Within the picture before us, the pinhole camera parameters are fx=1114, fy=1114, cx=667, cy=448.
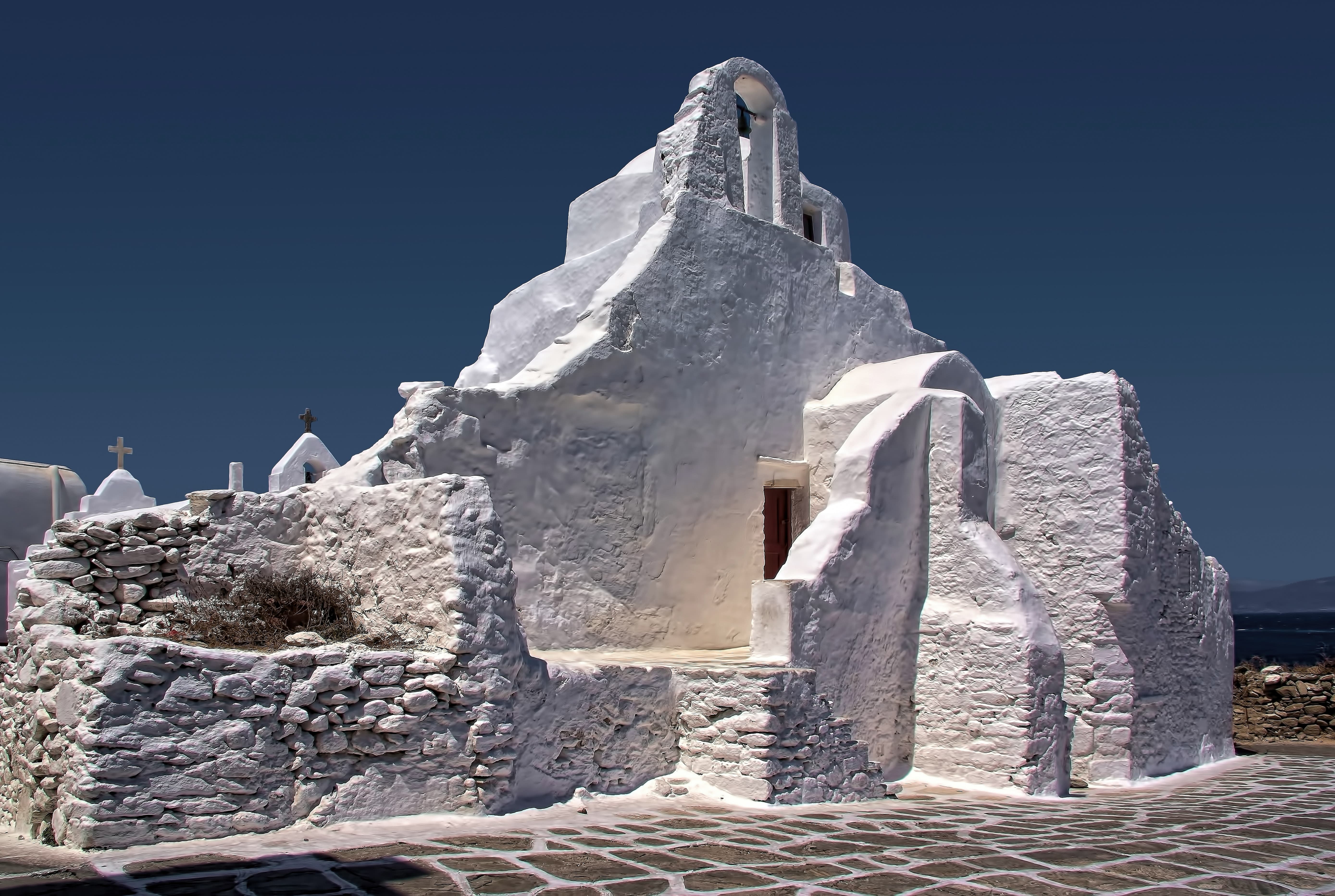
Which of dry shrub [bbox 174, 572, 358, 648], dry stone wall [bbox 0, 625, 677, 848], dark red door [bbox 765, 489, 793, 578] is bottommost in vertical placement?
dry stone wall [bbox 0, 625, 677, 848]

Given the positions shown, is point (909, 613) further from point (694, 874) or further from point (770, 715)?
point (694, 874)

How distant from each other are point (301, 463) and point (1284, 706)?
14.6 meters

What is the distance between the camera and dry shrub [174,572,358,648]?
6016mm

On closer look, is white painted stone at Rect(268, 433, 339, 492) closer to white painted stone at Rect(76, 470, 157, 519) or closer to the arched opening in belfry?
white painted stone at Rect(76, 470, 157, 519)

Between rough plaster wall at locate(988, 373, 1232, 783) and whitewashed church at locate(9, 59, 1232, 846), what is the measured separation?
0.03 meters

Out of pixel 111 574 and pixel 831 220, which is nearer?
pixel 111 574

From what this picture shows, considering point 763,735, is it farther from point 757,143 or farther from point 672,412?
point 757,143

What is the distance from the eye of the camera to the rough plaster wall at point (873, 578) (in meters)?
8.32

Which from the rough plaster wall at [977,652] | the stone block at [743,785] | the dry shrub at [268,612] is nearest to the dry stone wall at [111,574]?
the dry shrub at [268,612]

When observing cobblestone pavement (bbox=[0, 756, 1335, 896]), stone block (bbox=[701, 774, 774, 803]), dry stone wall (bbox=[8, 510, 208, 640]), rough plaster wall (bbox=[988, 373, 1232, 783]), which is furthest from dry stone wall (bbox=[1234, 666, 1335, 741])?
dry stone wall (bbox=[8, 510, 208, 640])

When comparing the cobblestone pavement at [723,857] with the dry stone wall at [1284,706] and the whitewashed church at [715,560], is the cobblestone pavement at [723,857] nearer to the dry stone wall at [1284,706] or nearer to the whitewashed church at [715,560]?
the whitewashed church at [715,560]

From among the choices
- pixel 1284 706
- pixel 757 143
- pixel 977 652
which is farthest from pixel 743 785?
pixel 1284 706

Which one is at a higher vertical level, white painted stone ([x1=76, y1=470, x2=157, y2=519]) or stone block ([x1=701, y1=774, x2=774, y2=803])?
white painted stone ([x1=76, y1=470, x2=157, y2=519])

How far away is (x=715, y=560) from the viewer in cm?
933
